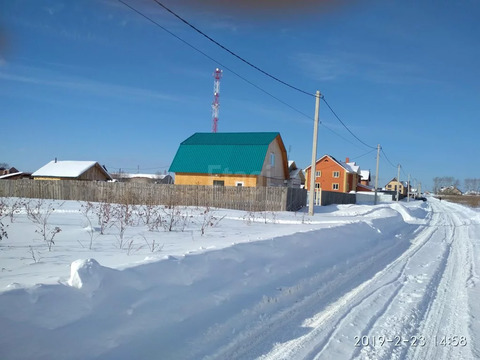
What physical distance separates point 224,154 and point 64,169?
2446cm

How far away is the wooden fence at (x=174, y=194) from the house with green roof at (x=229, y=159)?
5.91 metres

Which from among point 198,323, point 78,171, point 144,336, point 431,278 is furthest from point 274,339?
point 78,171

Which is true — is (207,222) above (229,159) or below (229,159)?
below

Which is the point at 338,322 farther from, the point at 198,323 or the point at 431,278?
the point at 431,278

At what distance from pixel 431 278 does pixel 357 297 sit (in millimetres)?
2422

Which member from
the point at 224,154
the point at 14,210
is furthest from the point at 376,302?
the point at 224,154

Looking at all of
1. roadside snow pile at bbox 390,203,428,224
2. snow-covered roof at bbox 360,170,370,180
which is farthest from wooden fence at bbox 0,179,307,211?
snow-covered roof at bbox 360,170,370,180

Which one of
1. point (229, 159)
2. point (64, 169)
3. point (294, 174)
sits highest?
point (229, 159)

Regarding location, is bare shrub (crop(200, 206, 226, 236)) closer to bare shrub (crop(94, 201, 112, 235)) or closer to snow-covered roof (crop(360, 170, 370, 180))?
bare shrub (crop(94, 201, 112, 235))

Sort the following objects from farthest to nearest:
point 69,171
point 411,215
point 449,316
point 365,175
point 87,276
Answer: point 365,175, point 69,171, point 411,215, point 449,316, point 87,276

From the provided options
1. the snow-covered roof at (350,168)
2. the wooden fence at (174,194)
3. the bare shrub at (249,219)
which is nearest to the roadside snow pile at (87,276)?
the bare shrub at (249,219)

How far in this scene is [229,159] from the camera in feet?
103

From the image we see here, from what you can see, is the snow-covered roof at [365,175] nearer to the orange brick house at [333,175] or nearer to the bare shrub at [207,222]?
the orange brick house at [333,175]

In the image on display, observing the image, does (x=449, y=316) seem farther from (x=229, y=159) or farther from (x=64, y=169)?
(x=64, y=169)
